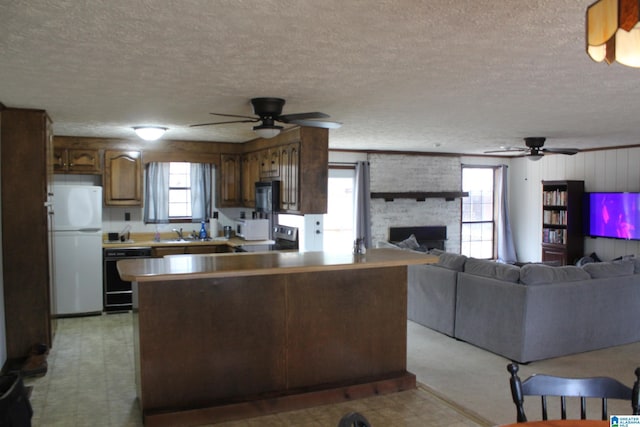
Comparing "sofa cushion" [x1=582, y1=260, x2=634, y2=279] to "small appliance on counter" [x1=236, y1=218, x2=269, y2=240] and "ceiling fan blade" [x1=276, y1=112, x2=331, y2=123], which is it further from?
"small appliance on counter" [x1=236, y1=218, x2=269, y2=240]

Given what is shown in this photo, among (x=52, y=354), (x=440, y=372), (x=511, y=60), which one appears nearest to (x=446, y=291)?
(x=440, y=372)

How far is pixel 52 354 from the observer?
4906 millimetres

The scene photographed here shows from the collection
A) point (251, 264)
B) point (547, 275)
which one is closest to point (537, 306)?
point (547, 275)

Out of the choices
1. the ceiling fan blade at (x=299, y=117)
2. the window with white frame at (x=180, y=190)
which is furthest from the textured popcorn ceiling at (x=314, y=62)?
the window with white frame at (x=180, y=190)

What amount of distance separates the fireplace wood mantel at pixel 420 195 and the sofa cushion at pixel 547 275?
14.4 feet

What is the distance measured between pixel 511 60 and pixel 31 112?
13.2 feet

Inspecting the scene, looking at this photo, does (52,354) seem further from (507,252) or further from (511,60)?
(507,252)

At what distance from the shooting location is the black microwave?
6.11 m

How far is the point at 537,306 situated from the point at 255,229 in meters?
3.69

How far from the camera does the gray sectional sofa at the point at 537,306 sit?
4.71 metres

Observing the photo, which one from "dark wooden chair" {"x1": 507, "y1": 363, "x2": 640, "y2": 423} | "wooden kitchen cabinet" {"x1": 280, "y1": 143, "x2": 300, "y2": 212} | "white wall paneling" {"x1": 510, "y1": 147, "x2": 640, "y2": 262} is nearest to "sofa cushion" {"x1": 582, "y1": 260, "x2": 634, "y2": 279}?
"wooden kitchen cabinet" {"x1": 280, "y1": 143, "x2": 300, "y2": 212}

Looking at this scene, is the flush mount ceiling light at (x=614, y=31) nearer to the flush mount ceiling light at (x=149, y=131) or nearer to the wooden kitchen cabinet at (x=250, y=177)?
the flush mount ceiling light at (x=149, y=131)

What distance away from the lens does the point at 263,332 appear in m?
3.66

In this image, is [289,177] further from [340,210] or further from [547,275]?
[340,210]
